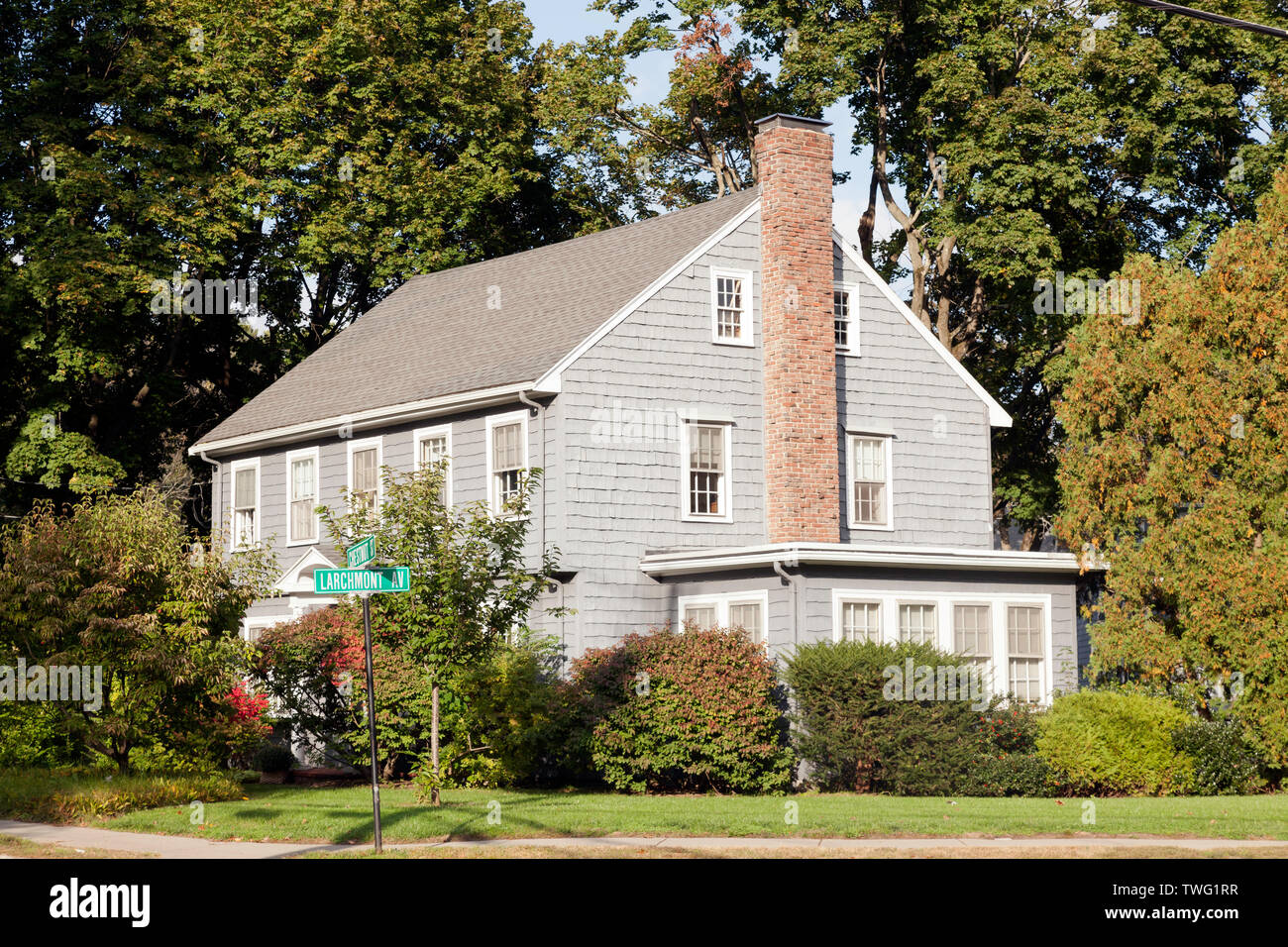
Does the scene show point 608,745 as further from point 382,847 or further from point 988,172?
point 988,172

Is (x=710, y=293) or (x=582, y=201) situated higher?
(x=582, y=201)

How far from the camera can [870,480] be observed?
100ft

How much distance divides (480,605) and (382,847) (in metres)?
6.58

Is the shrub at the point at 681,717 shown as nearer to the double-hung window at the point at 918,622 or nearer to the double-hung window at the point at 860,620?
the double-hung window at the point at 860,620

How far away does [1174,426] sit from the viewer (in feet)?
85.3

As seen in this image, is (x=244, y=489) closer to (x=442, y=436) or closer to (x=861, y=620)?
(x=442, y=436)

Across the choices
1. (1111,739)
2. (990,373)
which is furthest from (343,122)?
(1111,739)

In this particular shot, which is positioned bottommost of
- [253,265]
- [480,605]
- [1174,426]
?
[480,605]

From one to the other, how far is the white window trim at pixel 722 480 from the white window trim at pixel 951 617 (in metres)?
2.17

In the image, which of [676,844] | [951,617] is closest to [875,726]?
[951,617]

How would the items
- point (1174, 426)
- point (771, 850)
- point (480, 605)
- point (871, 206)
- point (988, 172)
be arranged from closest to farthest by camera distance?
point (771, 850)
point (480, 605)
point (1174, 426)
point (988, 172)
point (871, 206)

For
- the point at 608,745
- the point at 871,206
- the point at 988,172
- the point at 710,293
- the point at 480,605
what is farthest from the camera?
the point at 871,206

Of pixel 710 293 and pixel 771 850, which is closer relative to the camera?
pixel 771 850

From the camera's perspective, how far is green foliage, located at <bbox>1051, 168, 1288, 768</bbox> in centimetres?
2406
